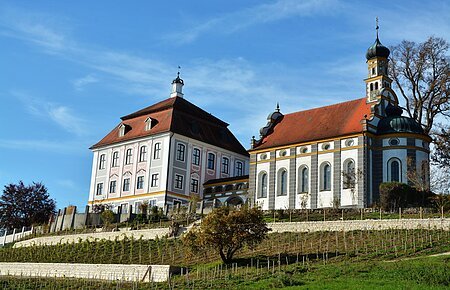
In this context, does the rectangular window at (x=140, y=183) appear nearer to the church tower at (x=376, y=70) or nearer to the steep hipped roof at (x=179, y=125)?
the steep hipped roof at (x=179, y=125)

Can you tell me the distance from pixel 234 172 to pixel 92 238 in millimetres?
20985

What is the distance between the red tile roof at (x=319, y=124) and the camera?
177 feet

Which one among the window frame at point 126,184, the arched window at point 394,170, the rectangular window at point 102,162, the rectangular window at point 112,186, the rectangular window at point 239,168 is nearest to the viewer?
the arched window at point 394,170

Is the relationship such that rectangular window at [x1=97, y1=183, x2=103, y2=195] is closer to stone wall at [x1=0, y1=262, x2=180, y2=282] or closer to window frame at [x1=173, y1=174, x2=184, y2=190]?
window frame at [x1=173, y1=174, x2=184, y2=190]

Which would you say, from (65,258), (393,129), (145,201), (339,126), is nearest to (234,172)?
(145,201)

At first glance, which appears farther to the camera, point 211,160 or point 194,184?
point 211,160

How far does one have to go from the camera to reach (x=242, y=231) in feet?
115

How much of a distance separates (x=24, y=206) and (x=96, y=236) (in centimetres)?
1740

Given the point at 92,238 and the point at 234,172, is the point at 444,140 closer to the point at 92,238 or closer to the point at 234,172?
the point at 234,172

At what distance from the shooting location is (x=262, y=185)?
189 feet

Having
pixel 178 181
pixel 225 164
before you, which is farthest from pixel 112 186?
pixel 225 164

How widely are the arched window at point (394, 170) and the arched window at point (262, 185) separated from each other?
10977 mm

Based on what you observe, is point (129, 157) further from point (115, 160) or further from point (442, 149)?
point (442, 149)

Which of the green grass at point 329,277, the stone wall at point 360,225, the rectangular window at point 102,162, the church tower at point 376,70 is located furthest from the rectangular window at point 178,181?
the green grass at point 329,277
